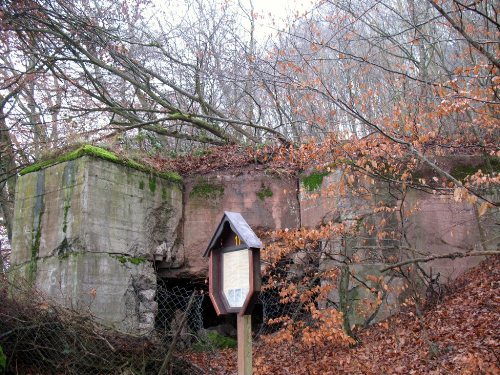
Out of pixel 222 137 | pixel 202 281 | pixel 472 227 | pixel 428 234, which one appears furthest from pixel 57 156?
pixel 472 227

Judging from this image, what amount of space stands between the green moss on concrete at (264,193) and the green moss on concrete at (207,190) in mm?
780

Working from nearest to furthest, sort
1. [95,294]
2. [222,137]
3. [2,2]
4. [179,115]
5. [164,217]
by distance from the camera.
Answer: [95,294]
[164,217]
[2,2]
[179,115]
[222,137]

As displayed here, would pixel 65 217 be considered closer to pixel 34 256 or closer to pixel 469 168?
pixel 34 256

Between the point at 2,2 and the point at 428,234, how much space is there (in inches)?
391

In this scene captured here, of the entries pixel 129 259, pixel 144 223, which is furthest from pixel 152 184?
pixel 129 259

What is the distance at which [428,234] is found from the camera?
868cm

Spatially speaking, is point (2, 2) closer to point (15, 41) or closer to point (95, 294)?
point (15, 41)

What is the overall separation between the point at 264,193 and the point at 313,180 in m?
1.01

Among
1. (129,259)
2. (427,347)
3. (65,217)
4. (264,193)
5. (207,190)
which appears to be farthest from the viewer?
(207,190)

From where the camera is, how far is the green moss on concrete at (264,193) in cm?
948

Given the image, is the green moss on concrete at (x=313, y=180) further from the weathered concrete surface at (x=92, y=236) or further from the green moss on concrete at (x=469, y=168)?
the weathered concrete surface at (x=92, y=236)

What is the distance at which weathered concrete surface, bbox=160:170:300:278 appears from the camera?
9352 mm

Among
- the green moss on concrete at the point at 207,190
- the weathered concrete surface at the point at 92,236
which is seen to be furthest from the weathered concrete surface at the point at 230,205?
the weathered concrete surface at the point at 92,236

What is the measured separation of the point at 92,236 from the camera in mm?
7527
